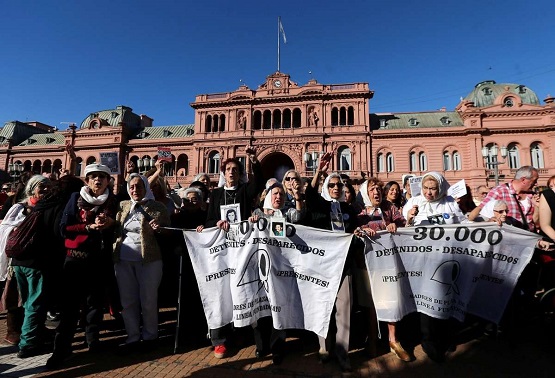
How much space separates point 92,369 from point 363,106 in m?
33.5

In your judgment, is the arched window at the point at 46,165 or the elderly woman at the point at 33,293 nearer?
the elderly woman at the point at 33,293

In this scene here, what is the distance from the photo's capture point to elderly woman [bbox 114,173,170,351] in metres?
4.21

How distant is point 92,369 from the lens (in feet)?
12.4

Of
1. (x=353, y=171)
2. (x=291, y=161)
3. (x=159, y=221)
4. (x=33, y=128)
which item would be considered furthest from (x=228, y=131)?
(x=33, y=128)

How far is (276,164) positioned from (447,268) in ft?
106

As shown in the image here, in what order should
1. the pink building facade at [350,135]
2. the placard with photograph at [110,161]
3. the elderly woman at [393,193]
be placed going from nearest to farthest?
the elderly woman at [393,193] → the placard with photograph at [110,161] → the pink building facade at [350,135]

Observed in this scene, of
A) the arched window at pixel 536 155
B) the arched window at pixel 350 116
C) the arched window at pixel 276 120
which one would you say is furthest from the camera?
the arched window at pixel 276 120

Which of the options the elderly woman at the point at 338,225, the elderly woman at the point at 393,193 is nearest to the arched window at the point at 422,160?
the elderly woman at the point at 393,193

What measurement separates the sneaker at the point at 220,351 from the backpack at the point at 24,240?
287 cm

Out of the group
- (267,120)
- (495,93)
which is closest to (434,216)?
(267,120)

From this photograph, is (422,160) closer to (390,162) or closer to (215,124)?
(390,162)

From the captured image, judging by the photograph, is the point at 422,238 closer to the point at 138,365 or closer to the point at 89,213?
the point at 138,365

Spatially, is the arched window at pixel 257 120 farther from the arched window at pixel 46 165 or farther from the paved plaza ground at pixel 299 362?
the paved plaza ground at pixel 299 362

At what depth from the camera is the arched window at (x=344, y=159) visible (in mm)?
32469
